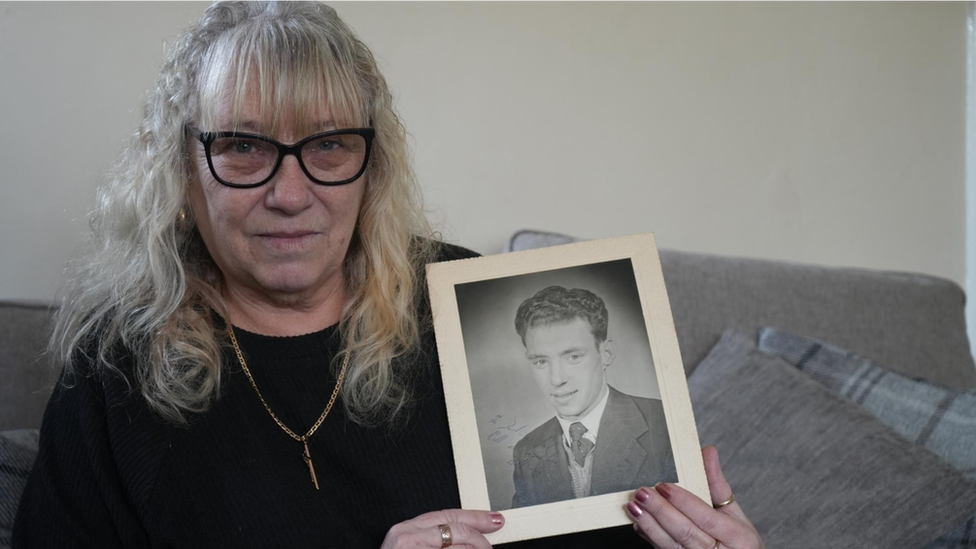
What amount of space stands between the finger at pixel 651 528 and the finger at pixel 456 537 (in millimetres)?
206

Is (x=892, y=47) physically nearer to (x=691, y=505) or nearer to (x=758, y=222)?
(x=758, y=222)

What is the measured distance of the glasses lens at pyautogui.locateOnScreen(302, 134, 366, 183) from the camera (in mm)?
1164

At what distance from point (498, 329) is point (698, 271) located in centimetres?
78

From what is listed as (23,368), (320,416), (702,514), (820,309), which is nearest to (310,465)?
(320,416)

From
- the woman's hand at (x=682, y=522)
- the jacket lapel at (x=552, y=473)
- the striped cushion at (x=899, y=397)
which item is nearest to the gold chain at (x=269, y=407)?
the jacket lapel at (x=552, y=473)

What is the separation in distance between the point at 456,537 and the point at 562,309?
0.35 metres

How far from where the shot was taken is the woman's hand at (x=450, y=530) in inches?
41.4

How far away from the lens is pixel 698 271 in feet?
5.89

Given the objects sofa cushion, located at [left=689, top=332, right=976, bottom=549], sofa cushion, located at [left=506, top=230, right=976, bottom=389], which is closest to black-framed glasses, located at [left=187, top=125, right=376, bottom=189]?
sofa cushion, located at [left=506, top=230, right=976, bottom=389]

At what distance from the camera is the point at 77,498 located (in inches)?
45.4

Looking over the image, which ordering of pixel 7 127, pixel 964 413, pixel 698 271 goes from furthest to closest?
1. pixel 698 271
2. pixel 7 127
3. pixel 964 413

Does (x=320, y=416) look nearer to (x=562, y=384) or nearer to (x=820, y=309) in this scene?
(x=562, y=384)

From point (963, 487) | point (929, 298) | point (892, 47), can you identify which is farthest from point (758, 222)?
point (963, 487)

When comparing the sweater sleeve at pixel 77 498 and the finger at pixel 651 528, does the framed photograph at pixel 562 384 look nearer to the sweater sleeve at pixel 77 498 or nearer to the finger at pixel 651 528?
the finger at pixel 651 528
